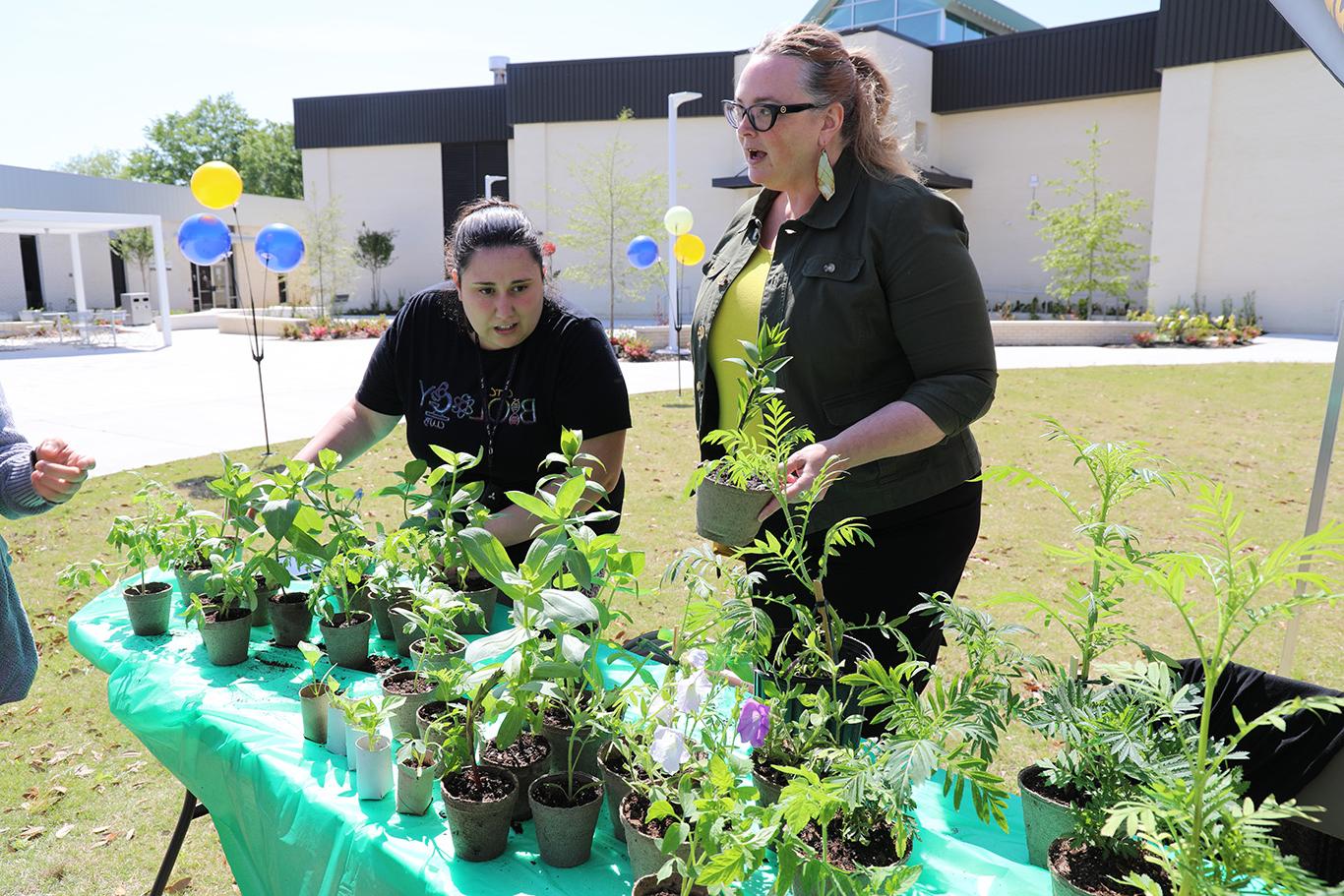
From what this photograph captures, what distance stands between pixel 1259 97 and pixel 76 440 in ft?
64.7

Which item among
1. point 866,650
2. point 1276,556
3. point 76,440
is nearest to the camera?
point 1276,556

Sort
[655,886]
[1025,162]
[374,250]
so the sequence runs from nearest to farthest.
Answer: [655,886] < [1025,162] < [374,250]

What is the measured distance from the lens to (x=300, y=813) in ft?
4.21

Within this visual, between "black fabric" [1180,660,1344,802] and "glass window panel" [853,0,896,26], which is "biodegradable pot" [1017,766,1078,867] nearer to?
"black fabric" [1180,660,1344,802]

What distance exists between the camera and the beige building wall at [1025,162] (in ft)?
64.7

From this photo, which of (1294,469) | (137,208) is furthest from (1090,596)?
(137,208)

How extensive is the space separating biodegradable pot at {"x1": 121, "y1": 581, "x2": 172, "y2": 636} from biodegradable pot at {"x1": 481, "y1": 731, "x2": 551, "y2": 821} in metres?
1.05

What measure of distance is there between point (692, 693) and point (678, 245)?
9905 mm

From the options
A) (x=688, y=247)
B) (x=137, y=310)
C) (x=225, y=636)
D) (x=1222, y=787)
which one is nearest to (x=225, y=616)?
(x=225, y=636)

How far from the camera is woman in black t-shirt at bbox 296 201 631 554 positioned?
2109 millimetres

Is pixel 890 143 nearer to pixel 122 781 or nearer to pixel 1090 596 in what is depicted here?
pixel 1090 596

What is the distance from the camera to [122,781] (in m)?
2.89

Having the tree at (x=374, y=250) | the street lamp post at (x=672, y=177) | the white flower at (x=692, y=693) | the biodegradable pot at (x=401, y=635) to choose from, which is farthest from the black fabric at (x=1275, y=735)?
the tree at (x=374, y=250)

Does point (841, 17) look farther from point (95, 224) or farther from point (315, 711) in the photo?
point (315, 711)
